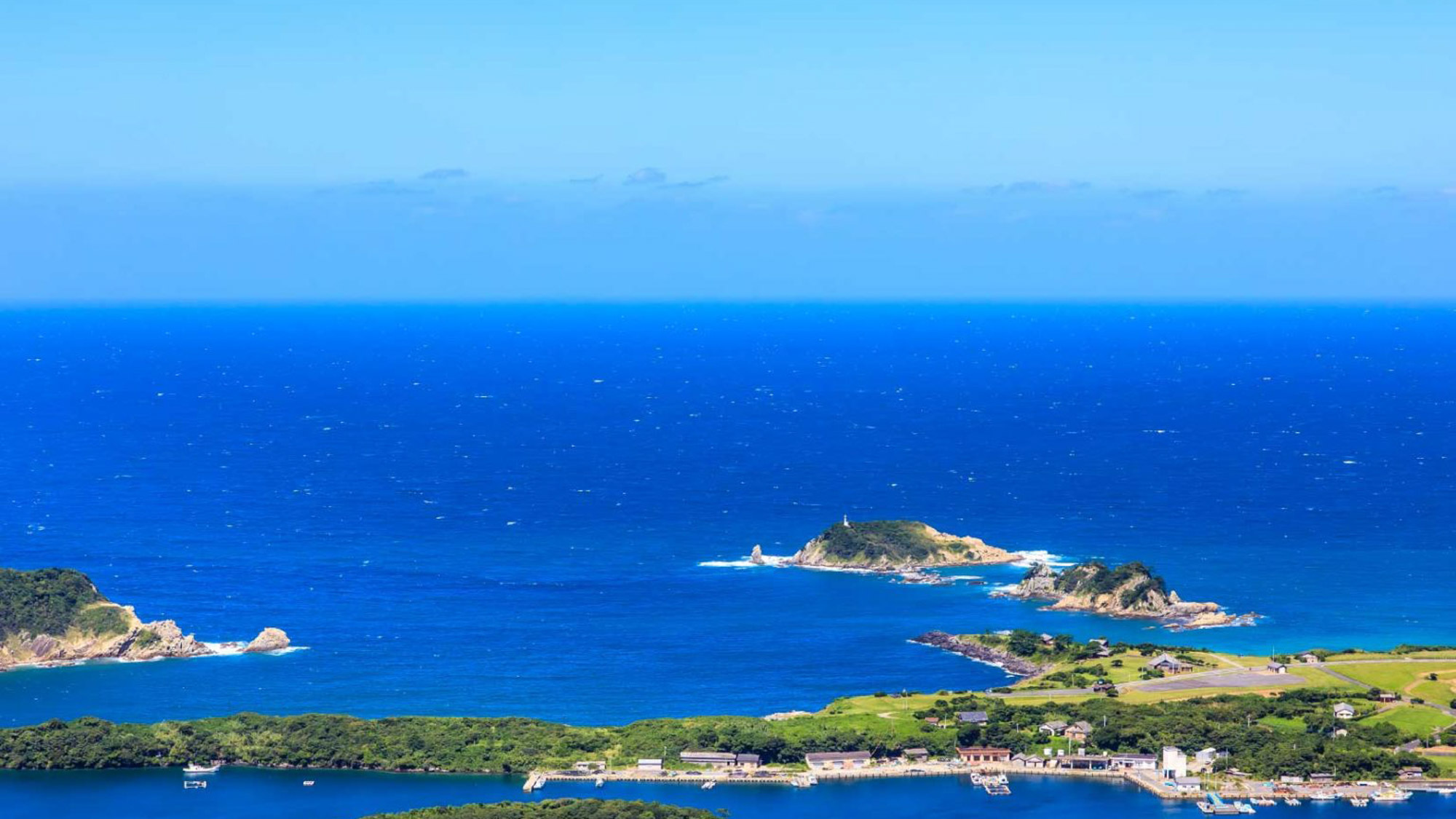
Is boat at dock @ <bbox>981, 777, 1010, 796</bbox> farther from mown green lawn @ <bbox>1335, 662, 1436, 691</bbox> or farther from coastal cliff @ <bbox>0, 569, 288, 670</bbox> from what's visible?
coastal cliff @ <bbox>0, 569, 288, 670</bbox>

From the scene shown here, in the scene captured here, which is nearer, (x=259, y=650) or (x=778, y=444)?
(x=259, y=650)

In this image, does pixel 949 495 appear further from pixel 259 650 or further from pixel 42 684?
pixel 42 684

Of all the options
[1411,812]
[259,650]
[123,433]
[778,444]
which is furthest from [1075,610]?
[123,433]

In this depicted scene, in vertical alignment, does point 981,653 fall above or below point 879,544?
below

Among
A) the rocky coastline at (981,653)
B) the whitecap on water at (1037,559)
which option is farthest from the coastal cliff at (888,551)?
the rocky coastline at (981,653)

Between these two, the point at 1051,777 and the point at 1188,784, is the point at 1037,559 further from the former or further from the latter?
the point at 1188,784

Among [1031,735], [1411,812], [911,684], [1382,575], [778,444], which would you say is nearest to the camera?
[1411,812]

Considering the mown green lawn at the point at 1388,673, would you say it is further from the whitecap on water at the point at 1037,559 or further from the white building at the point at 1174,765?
the whitecap on water at the point at 1037,559

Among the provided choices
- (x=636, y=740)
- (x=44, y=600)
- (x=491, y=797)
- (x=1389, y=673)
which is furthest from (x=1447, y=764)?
(x=44, y=600)
